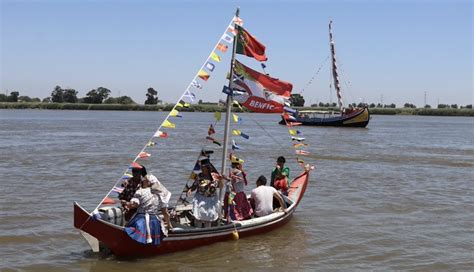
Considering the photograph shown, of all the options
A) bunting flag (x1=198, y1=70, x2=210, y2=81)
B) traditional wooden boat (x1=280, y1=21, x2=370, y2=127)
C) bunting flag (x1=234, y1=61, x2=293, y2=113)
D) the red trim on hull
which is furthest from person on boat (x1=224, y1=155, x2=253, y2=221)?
traditional wooden boat (x1=280, y1=21, x2=370, y2=127)

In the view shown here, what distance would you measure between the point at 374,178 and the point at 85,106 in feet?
412

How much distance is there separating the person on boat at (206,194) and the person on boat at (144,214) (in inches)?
46.2

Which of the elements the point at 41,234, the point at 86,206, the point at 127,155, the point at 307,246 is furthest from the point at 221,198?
the point at 127,155

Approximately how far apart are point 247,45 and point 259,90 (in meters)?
0.91

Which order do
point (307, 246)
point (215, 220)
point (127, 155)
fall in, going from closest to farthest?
point (215, 220) < point (307, 246) < point (127, 155)

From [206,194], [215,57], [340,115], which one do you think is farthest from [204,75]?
[340,115]

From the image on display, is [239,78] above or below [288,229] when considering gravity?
above

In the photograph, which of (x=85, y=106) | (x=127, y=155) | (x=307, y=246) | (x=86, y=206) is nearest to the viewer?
(x=307, y=246)

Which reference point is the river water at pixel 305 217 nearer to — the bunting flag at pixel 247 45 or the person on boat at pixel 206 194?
the person on boat at pixel 206 194

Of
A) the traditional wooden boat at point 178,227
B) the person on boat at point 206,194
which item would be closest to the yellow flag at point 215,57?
the traditional wooden boat at point 178,227

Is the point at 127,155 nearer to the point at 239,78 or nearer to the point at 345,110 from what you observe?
the point at 239,78

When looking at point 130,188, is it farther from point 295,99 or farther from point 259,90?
point 295,99

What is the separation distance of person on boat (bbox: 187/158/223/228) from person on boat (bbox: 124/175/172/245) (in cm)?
117

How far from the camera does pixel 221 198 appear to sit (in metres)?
10.9
